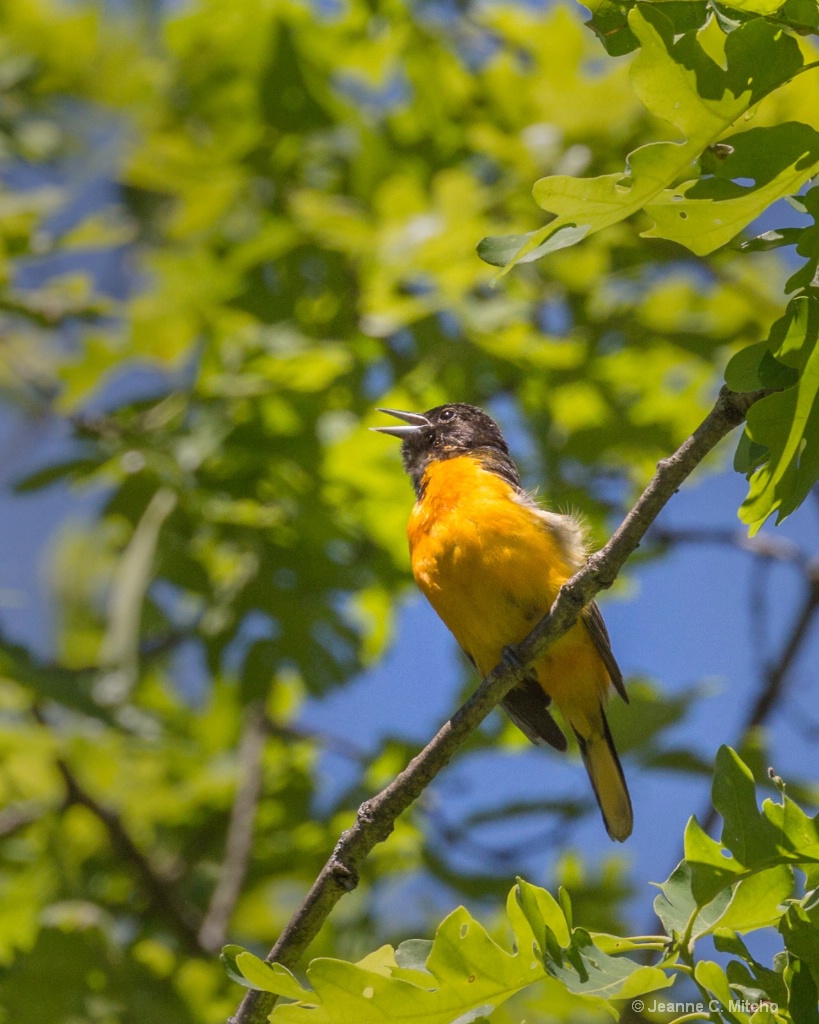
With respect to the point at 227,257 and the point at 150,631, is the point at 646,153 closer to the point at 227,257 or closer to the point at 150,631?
the point at 150,631

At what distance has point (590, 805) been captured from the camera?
507 centimetres

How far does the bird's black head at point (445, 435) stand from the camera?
17.2ft

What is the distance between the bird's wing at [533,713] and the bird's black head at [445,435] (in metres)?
0.90

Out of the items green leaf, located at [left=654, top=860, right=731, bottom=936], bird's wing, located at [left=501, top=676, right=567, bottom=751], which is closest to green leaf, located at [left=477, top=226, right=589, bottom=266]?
green leaf, located at [left=654, top=860, right=731, bottom=936]

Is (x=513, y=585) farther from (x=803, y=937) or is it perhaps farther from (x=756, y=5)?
(x=756, y=5)

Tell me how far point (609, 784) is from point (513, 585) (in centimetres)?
100

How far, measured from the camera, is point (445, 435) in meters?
5.32

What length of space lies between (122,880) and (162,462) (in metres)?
2.39

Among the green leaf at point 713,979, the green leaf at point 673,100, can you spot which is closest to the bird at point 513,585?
the green leaf at point 713,979

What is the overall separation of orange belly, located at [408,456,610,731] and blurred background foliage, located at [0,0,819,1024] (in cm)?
45

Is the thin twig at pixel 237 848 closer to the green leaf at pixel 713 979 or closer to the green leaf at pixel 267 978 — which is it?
the green leaf at pixel 267 978


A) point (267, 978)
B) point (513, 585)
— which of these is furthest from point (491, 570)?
point (267, 978)

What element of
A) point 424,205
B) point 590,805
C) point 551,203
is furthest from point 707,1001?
point 424,205

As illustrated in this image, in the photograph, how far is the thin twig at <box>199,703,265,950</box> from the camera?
5484 mm
